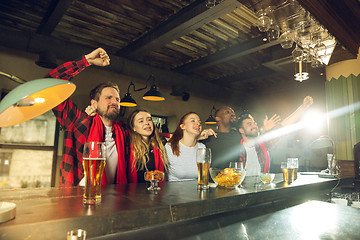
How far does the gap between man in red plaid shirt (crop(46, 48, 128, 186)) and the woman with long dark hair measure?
0.08 meters

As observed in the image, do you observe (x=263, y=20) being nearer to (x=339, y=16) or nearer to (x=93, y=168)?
(x=339, y=16)

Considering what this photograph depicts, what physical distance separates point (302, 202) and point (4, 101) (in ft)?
5.79

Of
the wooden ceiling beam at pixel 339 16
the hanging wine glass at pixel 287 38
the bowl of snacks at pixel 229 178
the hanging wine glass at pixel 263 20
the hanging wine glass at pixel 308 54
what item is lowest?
the bowl of snacks at pixel 229 178

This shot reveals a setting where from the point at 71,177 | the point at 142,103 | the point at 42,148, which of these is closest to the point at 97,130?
the point at 71,177

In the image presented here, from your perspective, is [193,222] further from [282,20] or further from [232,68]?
[232,68]

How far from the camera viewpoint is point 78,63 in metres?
1.68

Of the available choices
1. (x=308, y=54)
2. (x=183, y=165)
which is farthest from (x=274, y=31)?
(x=183, y=165)

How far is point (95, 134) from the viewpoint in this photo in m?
2.22

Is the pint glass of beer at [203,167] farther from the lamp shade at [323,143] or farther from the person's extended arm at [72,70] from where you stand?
the lamp shade at [323,143]

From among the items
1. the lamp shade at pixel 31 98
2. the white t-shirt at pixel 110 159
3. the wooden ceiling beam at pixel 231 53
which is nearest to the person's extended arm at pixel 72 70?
the white t-shirt at pixel 110 159

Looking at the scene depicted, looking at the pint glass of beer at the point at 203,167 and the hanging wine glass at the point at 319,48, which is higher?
the hanging wine glass at the point at 319,48

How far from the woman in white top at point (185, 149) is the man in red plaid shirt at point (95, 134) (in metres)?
0.48

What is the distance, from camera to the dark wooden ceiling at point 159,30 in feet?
9.46

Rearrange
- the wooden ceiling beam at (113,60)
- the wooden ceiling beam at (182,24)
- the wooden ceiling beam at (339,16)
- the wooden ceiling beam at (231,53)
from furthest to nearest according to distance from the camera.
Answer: the wooden ceiling beam at (231,53) → the wooden ceiling beam at (113,60) → the wooden ceiling beam at (182,24) → the wooden ceiling beam at (339,16)
